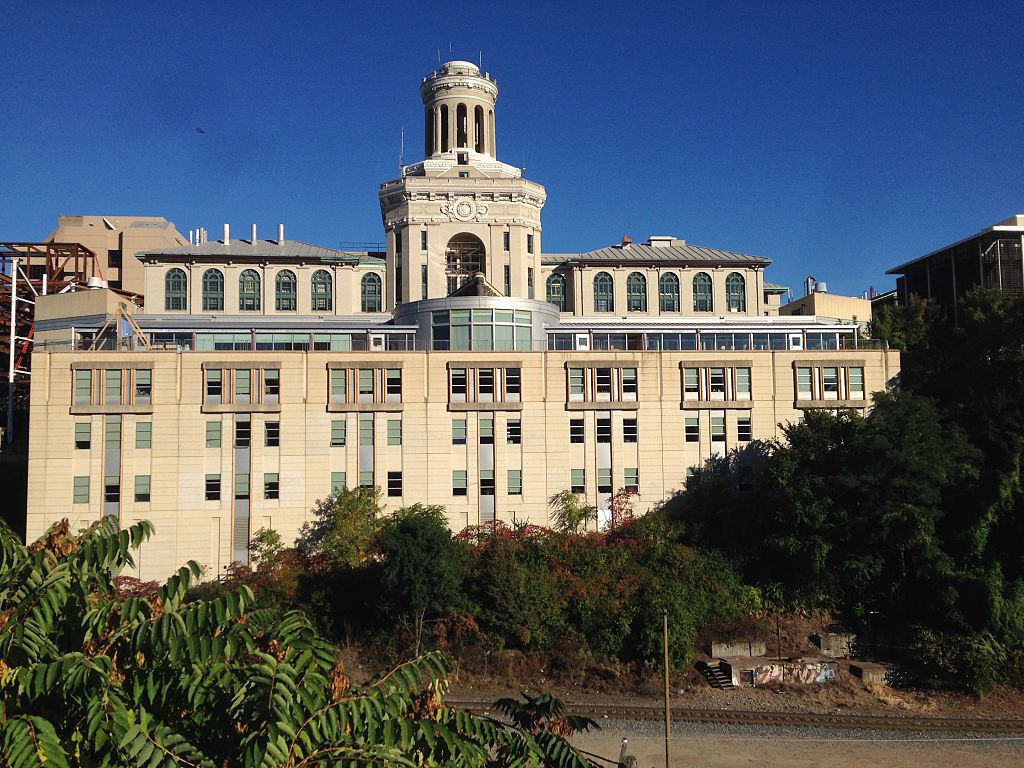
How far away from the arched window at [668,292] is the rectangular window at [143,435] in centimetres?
4852

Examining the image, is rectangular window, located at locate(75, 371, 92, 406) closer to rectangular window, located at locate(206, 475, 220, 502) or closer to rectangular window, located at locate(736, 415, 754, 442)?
rectangular window, located at locate(206, 475, 220, 502)

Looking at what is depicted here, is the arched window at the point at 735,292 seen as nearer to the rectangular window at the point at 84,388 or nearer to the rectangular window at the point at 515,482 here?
the rectangular window at the point at 515,482

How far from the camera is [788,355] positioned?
5303 centimetres

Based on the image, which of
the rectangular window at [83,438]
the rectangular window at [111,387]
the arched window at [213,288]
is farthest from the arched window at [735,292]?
the rectangular window at [83,438]

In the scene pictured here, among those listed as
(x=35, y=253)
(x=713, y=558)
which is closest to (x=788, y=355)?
(x=713, y=558)

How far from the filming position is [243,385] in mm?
49938

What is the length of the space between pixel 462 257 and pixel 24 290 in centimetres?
3984

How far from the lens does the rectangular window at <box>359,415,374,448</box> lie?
164 feet

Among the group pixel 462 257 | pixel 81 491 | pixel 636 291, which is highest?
pixel 462 257

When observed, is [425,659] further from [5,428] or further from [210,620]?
[5,428]

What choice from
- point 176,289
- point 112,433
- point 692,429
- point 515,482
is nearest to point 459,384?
point 515,482

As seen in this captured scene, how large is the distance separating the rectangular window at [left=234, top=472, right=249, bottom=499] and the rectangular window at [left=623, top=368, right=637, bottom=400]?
22707mm

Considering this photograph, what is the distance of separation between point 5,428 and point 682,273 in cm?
5909

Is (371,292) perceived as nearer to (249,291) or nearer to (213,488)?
(249,291)
